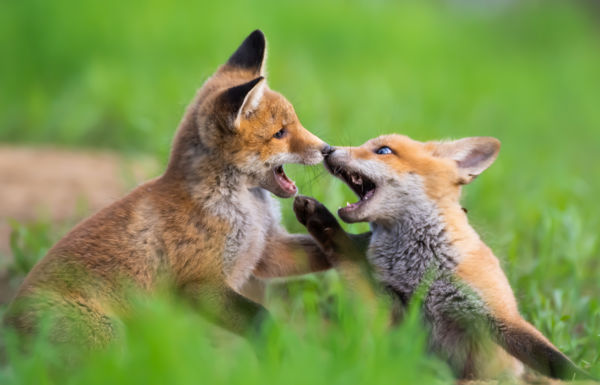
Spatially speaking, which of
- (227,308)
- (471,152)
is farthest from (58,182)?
(471,152)

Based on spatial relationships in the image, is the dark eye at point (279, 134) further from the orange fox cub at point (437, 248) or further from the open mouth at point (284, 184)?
the orange fox cub at point (437, 248)

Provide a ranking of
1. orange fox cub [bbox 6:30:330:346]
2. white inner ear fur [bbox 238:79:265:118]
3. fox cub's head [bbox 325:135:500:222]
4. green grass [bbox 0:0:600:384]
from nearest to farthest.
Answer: green grass [bbox 0:0:600:384] < orange fox cub [bbox 6:30:330:346] < white inner ear fur [bbox 238:79:265:118] < fox cub's head [bbox 325:135:500:222]

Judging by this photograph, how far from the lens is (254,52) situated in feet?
16.7

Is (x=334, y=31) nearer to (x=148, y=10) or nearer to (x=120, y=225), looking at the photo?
(x=148, y=10)

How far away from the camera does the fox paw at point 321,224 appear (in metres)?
4.66

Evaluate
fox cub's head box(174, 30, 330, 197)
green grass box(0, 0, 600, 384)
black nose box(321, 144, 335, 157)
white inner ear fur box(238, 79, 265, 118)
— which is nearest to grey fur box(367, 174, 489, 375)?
green grass box(0, 0, 600, 384)

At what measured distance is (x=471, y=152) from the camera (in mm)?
4801

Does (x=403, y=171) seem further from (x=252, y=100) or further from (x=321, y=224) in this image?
(x=252, y=100)

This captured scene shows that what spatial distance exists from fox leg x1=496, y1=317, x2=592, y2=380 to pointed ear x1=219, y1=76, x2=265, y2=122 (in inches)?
72.3

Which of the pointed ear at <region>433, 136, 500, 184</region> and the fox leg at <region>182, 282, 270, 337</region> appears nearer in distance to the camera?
the fox leg at <region>182, 282, 270, 337</region>

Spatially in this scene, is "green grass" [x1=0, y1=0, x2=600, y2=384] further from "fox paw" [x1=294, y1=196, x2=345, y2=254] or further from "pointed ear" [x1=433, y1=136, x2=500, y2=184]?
"pointed ear" [x1=433, y1=136, x2=500, y2=184]

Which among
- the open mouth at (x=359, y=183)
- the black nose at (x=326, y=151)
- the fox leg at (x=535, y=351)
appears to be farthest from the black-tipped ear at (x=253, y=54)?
the fox leg at (x=535, y=351)

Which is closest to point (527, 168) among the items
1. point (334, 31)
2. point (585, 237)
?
point (585, 237)

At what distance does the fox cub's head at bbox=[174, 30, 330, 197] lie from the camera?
446 cm
